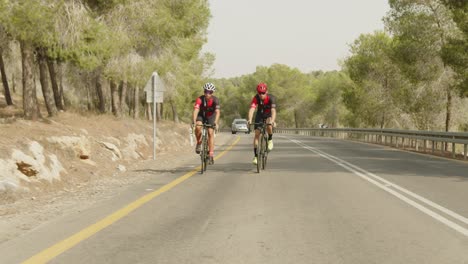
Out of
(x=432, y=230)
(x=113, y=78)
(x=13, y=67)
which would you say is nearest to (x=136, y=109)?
(x=113, y=78)

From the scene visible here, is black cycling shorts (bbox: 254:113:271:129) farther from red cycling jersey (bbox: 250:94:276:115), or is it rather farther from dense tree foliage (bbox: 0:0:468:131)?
dense tree foliage (bbox: 0:0:468:131)

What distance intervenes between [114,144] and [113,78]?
7300mm

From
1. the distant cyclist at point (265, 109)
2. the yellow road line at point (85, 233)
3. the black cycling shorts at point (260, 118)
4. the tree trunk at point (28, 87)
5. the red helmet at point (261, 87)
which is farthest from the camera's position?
the tree trunk at point (28, 87)

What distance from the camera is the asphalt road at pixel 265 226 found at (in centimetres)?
500

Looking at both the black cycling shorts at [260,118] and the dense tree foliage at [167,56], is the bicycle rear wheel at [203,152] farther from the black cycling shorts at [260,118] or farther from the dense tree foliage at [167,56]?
the dense tree foliage at [167,56]

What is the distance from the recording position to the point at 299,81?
100000mm

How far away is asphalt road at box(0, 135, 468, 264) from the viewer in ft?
16.4

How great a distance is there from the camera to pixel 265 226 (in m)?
6.33

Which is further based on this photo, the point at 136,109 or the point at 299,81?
the point at 299,81

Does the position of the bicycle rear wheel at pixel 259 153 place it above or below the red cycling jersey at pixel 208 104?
below

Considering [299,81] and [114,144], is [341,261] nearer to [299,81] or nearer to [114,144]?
[114,144]

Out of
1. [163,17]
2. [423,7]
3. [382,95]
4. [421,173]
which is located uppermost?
[423,7]

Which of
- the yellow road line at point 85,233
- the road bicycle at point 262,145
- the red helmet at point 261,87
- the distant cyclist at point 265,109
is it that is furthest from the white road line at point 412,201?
the yellow road line at point 85,233

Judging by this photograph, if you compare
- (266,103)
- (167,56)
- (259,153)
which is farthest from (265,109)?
Answer: (167,56)
